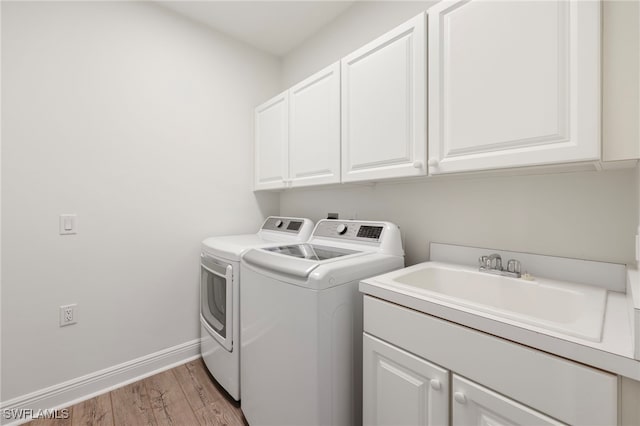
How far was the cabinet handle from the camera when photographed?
0.81 m

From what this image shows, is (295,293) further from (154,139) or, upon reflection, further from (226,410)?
(154,139)

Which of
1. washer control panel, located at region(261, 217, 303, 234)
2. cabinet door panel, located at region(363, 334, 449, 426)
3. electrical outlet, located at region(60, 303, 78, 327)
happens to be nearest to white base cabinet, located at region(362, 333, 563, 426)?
cabinet door panel, located at region(363, 334, 449, 426)

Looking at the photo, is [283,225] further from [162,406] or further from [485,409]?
[485,409]

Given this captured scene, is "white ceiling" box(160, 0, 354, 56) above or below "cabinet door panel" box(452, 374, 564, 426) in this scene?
above

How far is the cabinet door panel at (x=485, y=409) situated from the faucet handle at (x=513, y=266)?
0.63m

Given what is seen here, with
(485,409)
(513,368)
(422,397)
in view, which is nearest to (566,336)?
(513,368)

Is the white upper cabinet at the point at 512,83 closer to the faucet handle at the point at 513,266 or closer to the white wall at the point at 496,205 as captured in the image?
the white wall at the point at 496,205

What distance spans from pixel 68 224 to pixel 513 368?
2226mm

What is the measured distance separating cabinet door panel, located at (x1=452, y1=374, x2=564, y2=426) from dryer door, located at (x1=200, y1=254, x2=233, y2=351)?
119cm

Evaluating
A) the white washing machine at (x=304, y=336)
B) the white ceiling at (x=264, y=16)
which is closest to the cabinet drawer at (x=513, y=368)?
the white washing machine at (x=304, y=336)

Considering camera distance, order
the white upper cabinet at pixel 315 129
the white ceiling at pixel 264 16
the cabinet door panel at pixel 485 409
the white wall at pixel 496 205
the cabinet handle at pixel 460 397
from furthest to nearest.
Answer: the white ceiling at pixel 264 16, the white upper cabinet at pixel 315 129, the white wall at pixel 496 205, the cabinet handle at pixel 460 397, the cabinet door panel at pixel 485 409

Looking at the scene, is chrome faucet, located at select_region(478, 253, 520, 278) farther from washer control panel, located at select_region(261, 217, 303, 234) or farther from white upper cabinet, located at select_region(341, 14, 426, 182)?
washer control panel, located at select_region(261, 217, 303, 234)

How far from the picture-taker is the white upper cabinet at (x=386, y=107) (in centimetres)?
128

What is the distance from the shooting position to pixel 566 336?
0.67 m
